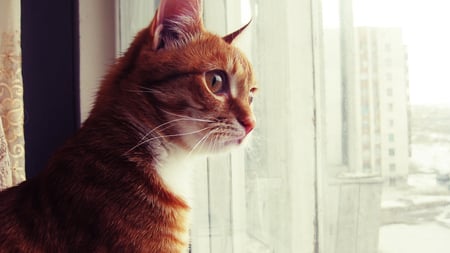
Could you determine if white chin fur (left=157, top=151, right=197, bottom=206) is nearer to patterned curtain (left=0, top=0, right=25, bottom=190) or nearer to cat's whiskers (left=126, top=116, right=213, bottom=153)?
cat's whiskers (left=126, top=116, right=213, bottom=153)

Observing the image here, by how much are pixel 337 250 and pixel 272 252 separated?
0.64ft

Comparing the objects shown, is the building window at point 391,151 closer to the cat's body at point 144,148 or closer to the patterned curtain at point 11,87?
the cat's body at point 144,148

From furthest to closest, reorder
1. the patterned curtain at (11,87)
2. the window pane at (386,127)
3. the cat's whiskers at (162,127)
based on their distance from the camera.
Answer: the patterned curtain at (11,87) → the cat's whiskers at (162,127) → the window pane at (386,127)

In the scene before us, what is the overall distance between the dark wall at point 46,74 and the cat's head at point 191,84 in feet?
3.96

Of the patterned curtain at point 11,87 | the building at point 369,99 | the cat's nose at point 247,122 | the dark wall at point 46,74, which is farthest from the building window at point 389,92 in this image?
the dark wall at point 46,74

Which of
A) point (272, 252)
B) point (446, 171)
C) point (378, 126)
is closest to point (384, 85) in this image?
point (378, 126)

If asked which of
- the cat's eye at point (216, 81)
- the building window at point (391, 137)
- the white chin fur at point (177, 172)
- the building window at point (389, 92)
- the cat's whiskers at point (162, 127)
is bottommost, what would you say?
the white chin fur at point (177, 172)

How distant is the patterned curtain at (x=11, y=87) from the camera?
1.48 m

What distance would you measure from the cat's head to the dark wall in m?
1.21

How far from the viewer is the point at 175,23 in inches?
34.0

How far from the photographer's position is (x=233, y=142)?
0.84 m

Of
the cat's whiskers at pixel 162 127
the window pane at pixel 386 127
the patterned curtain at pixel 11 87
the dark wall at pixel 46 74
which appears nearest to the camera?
the window pane at pixel 386 127

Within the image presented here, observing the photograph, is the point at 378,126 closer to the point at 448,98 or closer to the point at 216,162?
the point at 448,98

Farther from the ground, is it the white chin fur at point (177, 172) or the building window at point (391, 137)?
the building window at point (391, 137)
